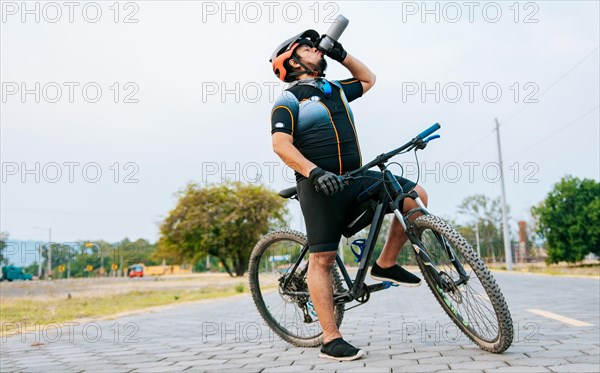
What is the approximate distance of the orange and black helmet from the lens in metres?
3.97

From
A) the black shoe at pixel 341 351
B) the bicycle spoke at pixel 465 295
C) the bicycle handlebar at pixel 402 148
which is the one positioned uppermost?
the bicycle handlebar at pixel 402 148

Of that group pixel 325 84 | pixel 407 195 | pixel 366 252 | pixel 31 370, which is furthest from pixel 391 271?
pixel 31 370

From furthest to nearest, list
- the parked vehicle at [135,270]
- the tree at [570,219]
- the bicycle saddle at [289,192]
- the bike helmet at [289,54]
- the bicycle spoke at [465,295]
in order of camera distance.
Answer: the parked vehicle at [135,270], the tree at [570,219], the bicycle saddle at [289,192], the bike helmet at [289,54], the bicycle spoke at [465,295]

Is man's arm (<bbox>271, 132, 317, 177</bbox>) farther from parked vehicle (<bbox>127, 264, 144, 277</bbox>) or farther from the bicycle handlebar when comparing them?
parked vehicle (<bbox>127, 264, 144, 277</bbox>)

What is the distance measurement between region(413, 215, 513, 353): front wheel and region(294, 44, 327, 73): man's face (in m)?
1.24

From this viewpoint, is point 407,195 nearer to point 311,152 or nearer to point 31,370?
point 311,152

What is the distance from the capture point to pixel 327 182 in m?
3.41

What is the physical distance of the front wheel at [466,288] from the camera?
3217 mm

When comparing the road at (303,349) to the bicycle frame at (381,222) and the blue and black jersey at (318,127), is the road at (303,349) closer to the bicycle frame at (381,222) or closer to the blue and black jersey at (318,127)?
the bicycle frame at (381,222)

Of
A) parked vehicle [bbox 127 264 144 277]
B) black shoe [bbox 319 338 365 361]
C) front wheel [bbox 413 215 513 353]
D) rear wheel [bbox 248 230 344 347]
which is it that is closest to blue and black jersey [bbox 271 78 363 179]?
front wheel [bbox 413 215 513 353]

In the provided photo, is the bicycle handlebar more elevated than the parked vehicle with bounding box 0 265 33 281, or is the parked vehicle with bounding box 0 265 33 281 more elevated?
the bicycle handlebar

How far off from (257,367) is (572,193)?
4208 centimetres

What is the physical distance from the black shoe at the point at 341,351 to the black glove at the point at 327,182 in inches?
36.3

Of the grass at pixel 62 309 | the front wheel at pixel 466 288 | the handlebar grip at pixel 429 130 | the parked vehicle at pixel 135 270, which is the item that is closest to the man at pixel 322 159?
the front wheel at pixel 466 288
